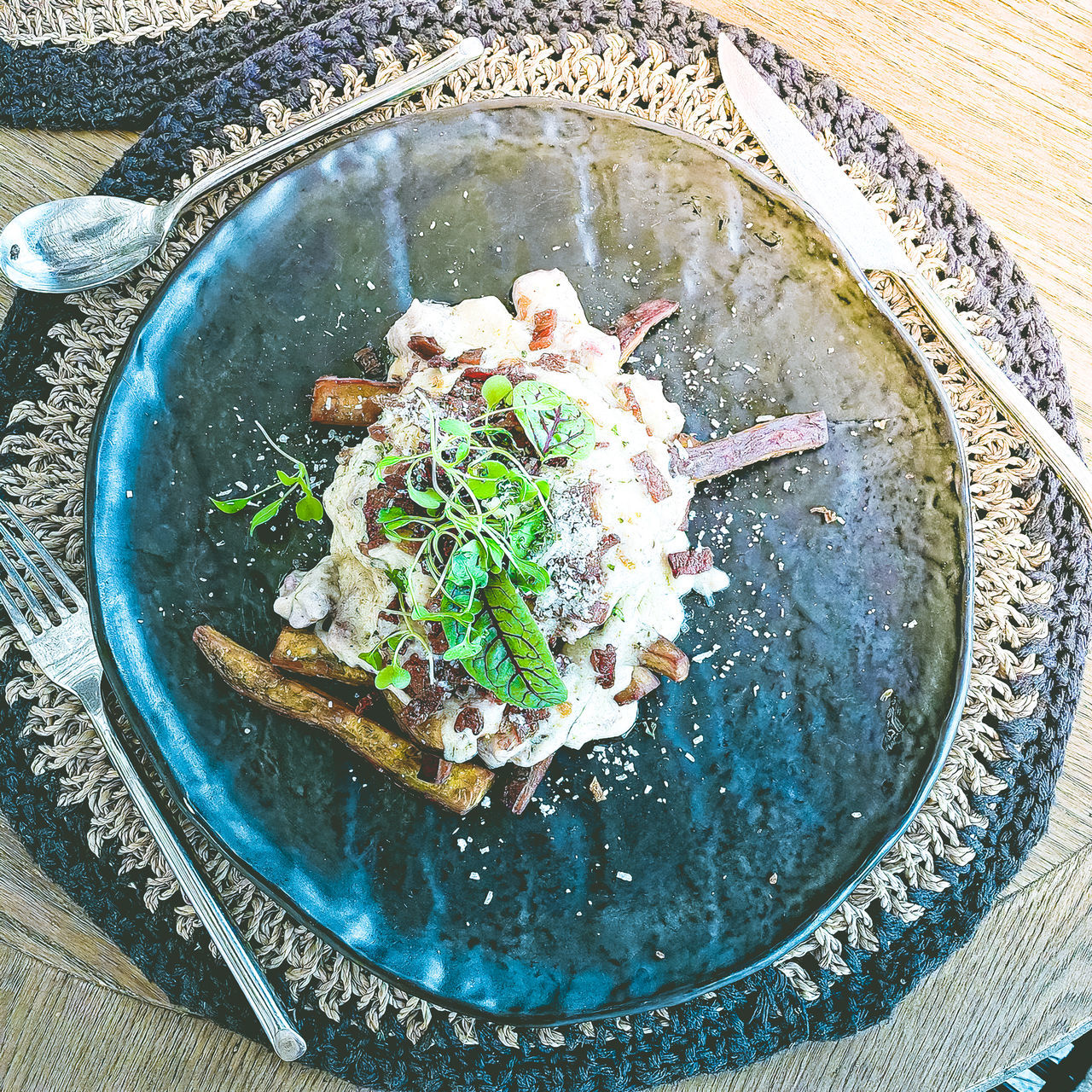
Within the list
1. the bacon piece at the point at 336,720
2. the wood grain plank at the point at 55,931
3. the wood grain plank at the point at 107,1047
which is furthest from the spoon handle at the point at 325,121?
the wood grain plank at the point at 107,1047

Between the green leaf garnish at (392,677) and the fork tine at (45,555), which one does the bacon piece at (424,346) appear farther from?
the fork tine at (45,555)

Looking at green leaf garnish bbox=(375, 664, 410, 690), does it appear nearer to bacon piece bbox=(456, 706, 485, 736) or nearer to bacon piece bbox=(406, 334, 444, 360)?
bacon piece bbox=(456, 706, 485, 736)

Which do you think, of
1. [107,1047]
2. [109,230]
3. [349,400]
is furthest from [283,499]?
[107,1047]

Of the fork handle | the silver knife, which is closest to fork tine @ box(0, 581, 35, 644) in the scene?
the fork handle

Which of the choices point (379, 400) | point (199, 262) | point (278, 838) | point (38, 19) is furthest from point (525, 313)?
point (38, 19)

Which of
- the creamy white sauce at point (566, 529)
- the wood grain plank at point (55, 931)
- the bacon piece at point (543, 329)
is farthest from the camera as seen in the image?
the wood grain plank at point (55, 931)

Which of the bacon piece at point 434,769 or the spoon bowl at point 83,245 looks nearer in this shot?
the bacon piece at point 434,769

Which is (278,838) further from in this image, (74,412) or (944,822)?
(944,822)
